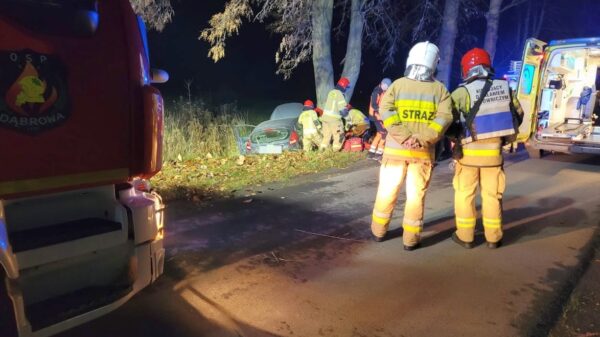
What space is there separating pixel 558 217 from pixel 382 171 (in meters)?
2.55

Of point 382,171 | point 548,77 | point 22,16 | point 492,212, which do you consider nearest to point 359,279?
point 382,171

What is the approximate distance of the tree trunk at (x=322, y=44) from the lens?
1134 centimetres

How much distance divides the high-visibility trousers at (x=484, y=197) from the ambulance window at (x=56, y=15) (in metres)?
3.41

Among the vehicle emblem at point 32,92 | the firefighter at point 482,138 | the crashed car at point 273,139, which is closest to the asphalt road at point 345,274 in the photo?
the firefighter at point 482,138

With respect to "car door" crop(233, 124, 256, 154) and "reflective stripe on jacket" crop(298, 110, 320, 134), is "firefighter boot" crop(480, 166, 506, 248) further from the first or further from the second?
"car door" crop(233, 124, 256, 154)

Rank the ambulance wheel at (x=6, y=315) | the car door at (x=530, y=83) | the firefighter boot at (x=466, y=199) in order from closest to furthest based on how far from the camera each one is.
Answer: the ambulance wheel at (x=6, y=315) → the firefighter boot at (x=466, y=199) → the car door at (x=530, y=83)

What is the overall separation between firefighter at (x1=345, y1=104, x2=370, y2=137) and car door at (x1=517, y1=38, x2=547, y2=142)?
3135mm

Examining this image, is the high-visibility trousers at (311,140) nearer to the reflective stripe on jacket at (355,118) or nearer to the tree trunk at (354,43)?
the reflective stripe on jacket at (355,118)

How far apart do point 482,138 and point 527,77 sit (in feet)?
17.9

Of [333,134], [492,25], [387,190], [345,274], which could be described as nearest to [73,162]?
[345,274]

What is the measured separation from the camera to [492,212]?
4359 millimetres

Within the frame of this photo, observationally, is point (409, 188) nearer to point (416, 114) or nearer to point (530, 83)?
point (416, 114)

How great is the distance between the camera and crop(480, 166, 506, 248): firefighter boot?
4.31 meters

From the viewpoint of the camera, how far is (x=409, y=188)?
430 cm
